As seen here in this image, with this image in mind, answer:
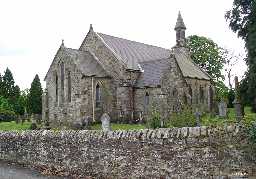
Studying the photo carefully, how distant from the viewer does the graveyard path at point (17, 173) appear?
13.4 meters

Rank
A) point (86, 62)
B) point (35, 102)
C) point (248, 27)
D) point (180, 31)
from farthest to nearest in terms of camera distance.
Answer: point (35, 102)
point (180, 31)
point (86, 62)
point (248, 27)

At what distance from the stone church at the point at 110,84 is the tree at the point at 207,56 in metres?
24.7

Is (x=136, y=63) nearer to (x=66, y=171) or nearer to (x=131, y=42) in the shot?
(x=131, y=42)

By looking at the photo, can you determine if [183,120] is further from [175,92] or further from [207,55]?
[207,55]

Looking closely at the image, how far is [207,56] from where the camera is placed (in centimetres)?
6594

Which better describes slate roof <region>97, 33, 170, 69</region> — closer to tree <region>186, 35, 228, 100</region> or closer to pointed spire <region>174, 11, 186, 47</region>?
pointed spire <region>174, 11, 186, 47</region>

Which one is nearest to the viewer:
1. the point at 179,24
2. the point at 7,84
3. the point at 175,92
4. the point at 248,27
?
the point at 248,27

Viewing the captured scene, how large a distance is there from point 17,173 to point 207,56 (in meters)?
55.6

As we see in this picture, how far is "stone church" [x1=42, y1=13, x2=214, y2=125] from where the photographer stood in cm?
3584

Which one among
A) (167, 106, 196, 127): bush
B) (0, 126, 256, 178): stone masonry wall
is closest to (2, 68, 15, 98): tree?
(167, 106, 196, 127): bush

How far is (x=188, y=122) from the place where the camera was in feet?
66.1

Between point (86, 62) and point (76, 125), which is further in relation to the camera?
point (86, 62)

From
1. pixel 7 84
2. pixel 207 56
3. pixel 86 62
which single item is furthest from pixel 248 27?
pixel 7 84

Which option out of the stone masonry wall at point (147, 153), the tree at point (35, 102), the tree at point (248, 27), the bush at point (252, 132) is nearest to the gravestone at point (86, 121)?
the tree at point (248, 27)
